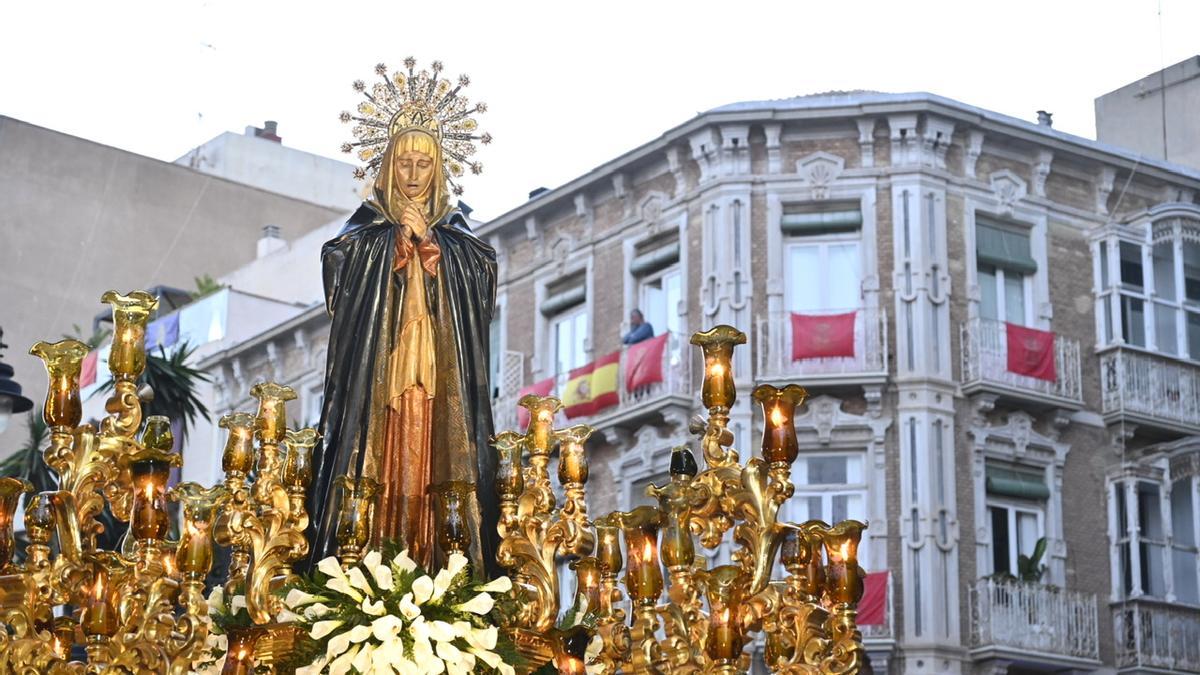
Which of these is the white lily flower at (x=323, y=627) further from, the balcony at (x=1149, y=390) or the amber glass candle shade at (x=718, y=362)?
the balcony at (x=1149, y=390)

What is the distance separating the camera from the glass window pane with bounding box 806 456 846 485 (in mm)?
29344

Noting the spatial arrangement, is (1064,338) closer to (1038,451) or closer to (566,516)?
(1038,451)

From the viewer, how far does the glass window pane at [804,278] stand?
99.5ft

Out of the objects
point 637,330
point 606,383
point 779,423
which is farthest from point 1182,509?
point 779,423

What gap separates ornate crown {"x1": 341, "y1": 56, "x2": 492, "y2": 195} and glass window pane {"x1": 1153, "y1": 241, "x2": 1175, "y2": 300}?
20.1m

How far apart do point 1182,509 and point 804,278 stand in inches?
263

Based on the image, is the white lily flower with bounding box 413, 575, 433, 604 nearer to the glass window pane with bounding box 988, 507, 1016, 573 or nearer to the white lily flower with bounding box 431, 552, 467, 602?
the white lily flower with bounding box 431, 552, 467, 602

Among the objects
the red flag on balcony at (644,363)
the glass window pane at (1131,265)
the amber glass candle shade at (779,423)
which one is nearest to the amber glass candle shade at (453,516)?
the amber glass candle shade at (779,423)

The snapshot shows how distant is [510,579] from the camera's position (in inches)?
493

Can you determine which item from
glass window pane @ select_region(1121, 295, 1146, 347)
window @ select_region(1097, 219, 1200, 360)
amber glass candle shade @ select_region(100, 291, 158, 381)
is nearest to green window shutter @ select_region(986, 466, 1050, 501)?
window @ select_region(1097, 219, 1200, 360)

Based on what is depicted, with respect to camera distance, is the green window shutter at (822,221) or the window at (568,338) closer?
the green window shutter at (822,221)

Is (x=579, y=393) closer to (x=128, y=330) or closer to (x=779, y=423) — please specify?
(x=779, y=423)

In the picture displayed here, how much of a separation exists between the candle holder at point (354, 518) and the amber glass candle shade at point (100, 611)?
4.20 ft

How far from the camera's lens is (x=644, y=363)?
30406mm
